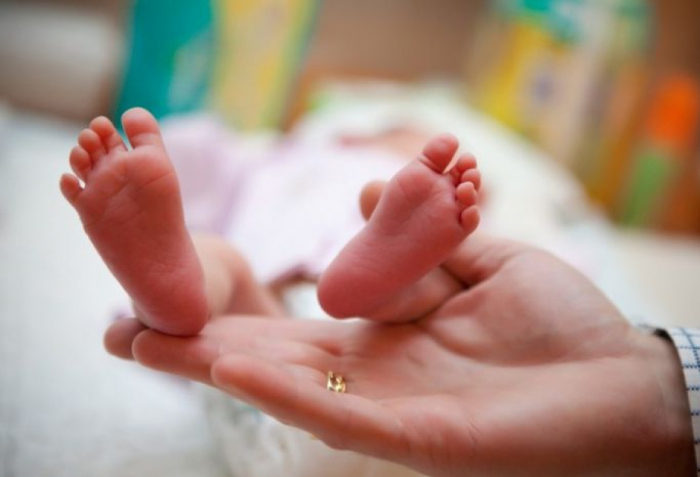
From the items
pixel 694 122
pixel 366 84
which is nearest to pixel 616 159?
pixel 694 122

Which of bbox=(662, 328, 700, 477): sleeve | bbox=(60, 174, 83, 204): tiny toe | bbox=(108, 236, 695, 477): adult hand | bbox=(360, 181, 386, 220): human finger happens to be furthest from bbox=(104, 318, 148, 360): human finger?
bbox=(662, 328, 700, 477): sleeve

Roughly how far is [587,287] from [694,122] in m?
1.33

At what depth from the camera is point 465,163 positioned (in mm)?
612

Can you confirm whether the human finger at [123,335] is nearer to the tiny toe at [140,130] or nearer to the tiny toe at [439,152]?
the tiny toe at [140,130]

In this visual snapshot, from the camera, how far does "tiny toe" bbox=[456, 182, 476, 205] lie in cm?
59

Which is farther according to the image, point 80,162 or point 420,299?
point 420,299

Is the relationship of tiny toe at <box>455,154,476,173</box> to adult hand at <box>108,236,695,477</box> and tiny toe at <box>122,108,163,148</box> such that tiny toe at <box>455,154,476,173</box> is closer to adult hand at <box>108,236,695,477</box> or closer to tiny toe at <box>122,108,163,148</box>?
adult hand at <box>108,236,695,477</box>

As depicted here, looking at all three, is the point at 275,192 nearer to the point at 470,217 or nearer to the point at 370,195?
the point at 370,195

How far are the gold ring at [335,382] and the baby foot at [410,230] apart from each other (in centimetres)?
7

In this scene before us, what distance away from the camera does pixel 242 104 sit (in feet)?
5.78

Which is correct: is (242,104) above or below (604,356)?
below

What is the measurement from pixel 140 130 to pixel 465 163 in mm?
287

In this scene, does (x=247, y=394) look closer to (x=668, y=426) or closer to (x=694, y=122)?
(x=668, y=426)

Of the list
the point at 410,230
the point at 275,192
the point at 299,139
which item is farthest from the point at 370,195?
the point at 299,139
